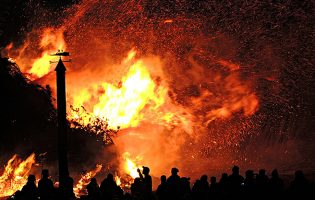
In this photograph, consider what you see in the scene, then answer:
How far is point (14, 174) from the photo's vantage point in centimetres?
1577

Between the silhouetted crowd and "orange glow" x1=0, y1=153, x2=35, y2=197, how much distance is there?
21.0ft

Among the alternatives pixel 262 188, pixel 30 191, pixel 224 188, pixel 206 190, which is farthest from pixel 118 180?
pixel 262 188

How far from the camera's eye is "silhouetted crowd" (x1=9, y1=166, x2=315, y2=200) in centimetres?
871

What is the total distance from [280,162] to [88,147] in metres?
10.8

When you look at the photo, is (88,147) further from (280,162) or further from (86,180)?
(280,162)

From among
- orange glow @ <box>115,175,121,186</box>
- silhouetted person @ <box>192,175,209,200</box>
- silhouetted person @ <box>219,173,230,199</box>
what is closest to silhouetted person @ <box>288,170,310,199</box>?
silhouetted person @ <box>219,173,230,199</box>

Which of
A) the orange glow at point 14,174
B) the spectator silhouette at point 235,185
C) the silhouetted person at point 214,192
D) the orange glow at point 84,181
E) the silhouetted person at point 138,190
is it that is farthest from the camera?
the orange glow at point 14,174

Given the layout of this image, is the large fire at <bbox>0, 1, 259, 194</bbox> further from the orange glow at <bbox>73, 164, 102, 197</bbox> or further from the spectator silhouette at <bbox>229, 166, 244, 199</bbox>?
the spectator silhouette at <bbox>229, 166, 244, 199</bbox>

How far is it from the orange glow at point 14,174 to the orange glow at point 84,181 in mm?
1823

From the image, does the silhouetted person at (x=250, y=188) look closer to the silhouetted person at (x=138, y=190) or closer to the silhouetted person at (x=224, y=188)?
the silhouetted person at (x=224, y=188)

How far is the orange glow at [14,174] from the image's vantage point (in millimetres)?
15328

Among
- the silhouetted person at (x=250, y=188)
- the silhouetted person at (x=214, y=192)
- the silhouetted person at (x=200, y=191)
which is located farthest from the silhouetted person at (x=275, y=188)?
the silhouetted person at (x=200, y=191)

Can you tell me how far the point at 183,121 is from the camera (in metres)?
25.6

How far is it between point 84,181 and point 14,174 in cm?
246
